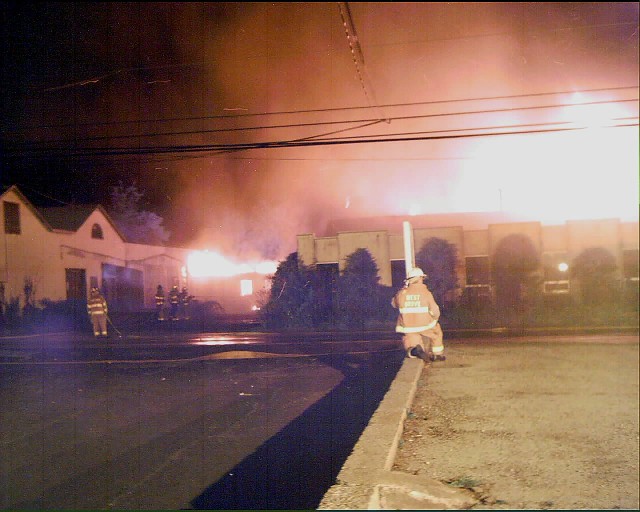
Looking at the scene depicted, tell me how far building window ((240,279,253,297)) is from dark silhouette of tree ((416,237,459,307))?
11916 millimetres

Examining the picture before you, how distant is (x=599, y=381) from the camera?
811cm

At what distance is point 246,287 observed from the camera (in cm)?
756

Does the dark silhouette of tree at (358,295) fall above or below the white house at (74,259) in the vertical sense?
below

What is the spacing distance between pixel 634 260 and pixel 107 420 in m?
22.8

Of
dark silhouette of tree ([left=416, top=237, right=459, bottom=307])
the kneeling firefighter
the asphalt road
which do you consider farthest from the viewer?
dark silhouette of tree ([left=416, top=237, right=459, bottom=307])

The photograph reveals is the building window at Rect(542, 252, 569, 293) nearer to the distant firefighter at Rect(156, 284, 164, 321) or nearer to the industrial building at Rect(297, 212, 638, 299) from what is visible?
the industrial building at Rect(297, 212, 638, 299)

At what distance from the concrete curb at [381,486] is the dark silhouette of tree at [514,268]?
722 inches

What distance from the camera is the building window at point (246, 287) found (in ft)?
24.5

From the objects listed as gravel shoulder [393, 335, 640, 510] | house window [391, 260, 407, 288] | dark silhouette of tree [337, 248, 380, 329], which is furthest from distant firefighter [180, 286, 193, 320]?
house window [391, 260, 407, 288]

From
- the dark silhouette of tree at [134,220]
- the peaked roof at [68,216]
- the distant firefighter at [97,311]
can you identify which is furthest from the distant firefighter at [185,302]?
the peaked roof at [68,216]

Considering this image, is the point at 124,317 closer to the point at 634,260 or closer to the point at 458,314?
the point at 458,314

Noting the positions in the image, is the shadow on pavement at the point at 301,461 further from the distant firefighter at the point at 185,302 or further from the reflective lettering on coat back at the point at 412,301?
the distant firefighter at the point at 185,302

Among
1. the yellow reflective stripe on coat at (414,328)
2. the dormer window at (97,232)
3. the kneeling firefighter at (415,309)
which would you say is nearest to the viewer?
the kneeling firefighter at (415,309)

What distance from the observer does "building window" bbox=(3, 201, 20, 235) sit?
5.72 meters
